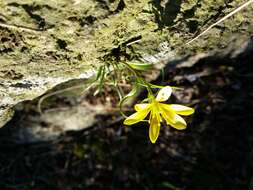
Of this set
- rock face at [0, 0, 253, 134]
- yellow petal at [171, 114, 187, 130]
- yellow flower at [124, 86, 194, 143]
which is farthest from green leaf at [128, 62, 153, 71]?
yellow petal at [171, 114, 187, 130]

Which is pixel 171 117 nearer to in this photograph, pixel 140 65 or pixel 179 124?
pixel 179 124

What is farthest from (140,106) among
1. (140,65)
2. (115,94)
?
(115,94)

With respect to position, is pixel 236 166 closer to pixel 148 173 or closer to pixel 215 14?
pixel 148 173

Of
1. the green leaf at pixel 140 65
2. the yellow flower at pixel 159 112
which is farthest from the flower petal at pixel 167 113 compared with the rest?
the green leaf at pixel 140 65

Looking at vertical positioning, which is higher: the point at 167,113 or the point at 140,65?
the point at 140,65

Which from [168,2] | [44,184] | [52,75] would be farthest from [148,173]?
[168,2]

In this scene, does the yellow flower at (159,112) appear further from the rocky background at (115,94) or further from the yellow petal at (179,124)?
the rocky background at (115,94)

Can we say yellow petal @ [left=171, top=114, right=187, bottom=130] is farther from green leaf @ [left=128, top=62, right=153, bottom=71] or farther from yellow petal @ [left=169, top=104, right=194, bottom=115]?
green leaf @ [left=128, top=62, right=153, bottom=71]

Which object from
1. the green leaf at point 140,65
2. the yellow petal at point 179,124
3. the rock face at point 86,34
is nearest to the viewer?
the rock face at point 86,34
